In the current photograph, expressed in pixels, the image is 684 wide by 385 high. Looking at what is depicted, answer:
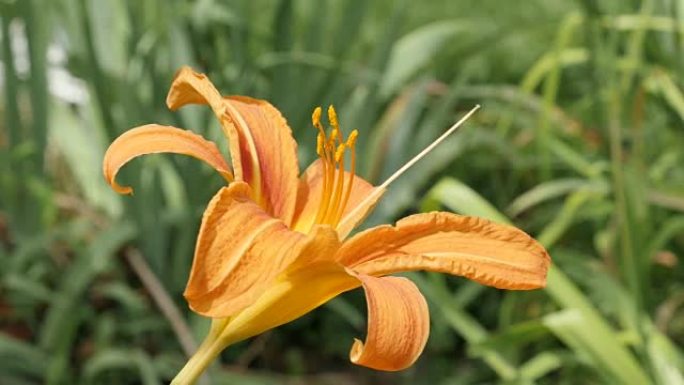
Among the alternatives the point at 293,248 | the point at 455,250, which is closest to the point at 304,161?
the point at 455,250

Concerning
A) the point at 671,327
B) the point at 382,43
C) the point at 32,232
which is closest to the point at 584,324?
the point at 671,327

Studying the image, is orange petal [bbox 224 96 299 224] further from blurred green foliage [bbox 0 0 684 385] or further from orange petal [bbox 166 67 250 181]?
blurred green foliage [bbox 0 0 684 385]

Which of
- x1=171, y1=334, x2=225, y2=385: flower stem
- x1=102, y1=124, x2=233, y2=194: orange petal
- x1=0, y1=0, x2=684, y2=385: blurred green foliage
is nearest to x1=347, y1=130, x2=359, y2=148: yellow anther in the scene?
x1=102, y1=124, x2=233, y2=194: orange petal

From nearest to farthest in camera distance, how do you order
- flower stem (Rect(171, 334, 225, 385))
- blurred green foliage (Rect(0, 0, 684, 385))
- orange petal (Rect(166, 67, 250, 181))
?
1. flower stem (Rect(171, 334, 225, 385))
2. orange petal (Rect(166, 67, 250, 181))
3. blurred green foliage (Rect(0, 0, 684, 385))

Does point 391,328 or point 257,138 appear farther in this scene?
point 257,138

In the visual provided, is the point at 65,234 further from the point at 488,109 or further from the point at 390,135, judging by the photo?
the point at 488,109

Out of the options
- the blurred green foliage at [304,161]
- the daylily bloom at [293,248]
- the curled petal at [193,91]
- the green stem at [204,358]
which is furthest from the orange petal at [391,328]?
the blurred green foliage at [304,161]

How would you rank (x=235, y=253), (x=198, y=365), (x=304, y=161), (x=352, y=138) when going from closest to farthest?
(x=235, y=253), (x=198, y=365), (x=352, y=138), (x=304, y=161)

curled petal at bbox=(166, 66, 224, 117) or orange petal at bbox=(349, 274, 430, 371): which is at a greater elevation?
curled petal at bbox=(166, 66, 224, 117)

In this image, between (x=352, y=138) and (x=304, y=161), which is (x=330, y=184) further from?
(x=304, y=161)
